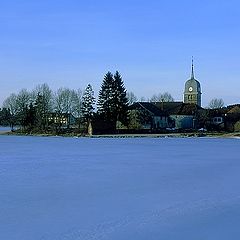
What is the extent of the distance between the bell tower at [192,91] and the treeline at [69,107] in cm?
3006

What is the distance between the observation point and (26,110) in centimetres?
5809

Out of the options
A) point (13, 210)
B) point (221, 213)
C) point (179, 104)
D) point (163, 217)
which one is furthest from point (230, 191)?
point (179, 104)

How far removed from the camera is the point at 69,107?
65.1 meters

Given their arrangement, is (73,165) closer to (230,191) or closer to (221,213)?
(230,191)

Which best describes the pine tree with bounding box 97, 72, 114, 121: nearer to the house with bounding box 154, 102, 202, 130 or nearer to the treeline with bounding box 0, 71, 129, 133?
the treeline with bounding box 0, 71, 129, 133

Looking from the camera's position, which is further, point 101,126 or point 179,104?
point 179,104

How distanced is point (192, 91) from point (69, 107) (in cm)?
3298

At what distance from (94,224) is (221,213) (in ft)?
8.21

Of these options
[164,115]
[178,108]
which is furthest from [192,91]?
[164,115]

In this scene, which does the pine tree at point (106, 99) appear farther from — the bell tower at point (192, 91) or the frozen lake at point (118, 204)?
the frozen lake at point (118, 204)

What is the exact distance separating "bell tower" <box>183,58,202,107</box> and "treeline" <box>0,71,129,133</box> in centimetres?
3006

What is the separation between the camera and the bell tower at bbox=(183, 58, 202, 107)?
294ft

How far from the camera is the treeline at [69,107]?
55188mm

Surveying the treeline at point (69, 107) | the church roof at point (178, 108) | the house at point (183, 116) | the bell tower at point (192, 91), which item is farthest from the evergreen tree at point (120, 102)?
the bell tower at point (192, 91)
